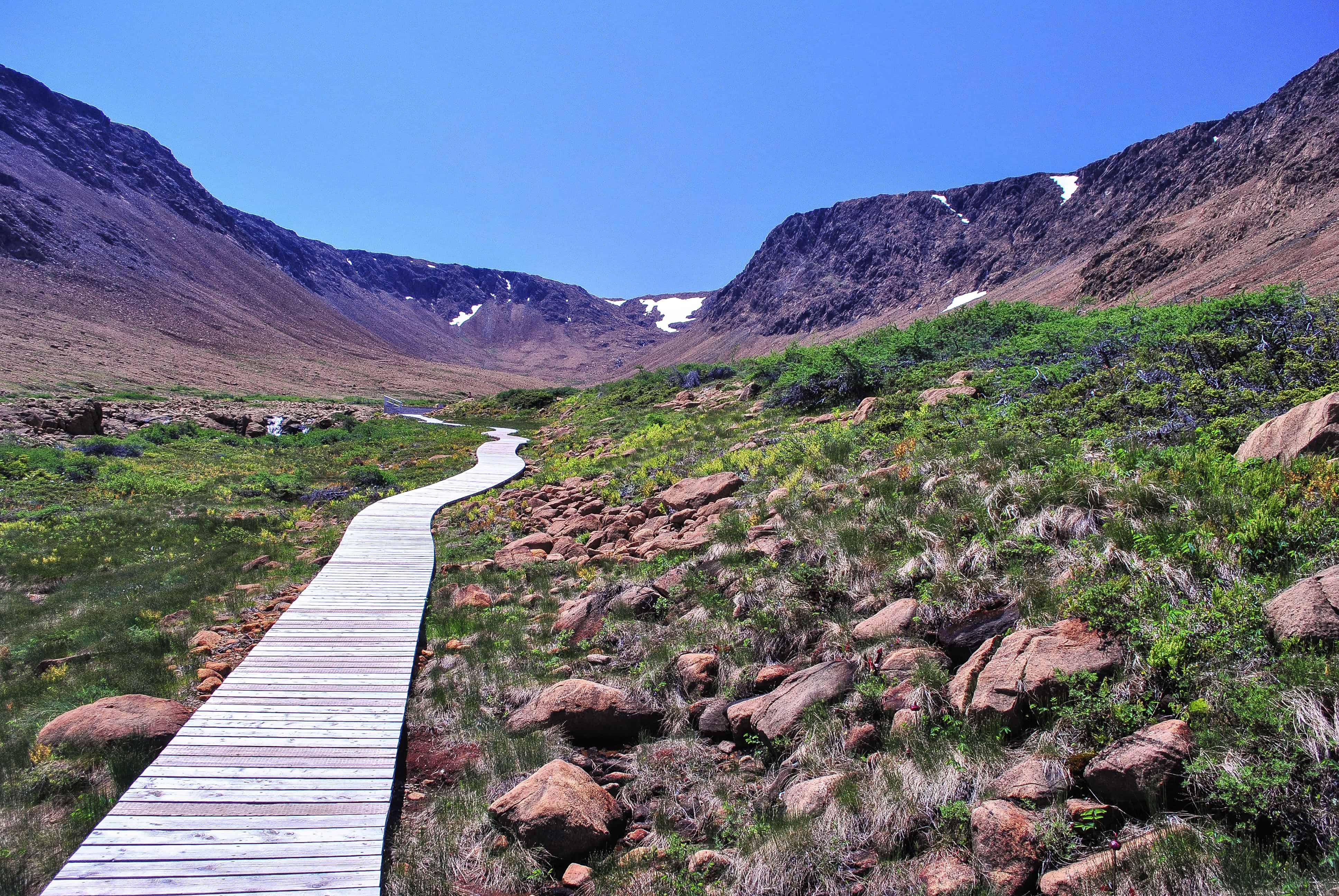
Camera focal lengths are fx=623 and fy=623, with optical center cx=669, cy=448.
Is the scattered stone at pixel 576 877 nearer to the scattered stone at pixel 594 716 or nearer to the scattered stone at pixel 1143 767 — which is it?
the scattered stone at pixel 594 716

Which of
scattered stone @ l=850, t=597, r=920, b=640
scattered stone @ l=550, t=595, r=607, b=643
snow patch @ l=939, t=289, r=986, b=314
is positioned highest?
snow patch @ l=939, t=289, r=986, b=314

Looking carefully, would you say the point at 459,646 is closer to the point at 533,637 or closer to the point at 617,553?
the point at 533,637

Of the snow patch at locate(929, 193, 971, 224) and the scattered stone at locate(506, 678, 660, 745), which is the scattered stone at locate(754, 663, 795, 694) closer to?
the scattered stone at locate(506, 678, 660, 745)

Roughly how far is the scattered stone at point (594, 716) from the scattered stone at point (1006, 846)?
2787 millimetres

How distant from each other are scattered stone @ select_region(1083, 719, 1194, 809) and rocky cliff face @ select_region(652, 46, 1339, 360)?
1221 inches

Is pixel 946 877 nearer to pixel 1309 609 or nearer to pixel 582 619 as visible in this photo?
pixel 1309 609

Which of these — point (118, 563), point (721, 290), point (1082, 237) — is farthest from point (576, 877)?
point (721, 290)

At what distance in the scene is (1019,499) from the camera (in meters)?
5.83

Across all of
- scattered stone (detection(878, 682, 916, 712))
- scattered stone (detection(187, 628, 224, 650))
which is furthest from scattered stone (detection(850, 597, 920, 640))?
scattered stone (detection(187, 628, 224, 650))

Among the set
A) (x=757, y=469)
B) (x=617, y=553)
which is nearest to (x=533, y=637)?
(x=617, y=553)

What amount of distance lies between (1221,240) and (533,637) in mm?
72644

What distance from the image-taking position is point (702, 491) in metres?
10.1

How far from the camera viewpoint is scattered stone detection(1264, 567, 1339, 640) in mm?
3266

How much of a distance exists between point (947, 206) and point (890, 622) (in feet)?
469
